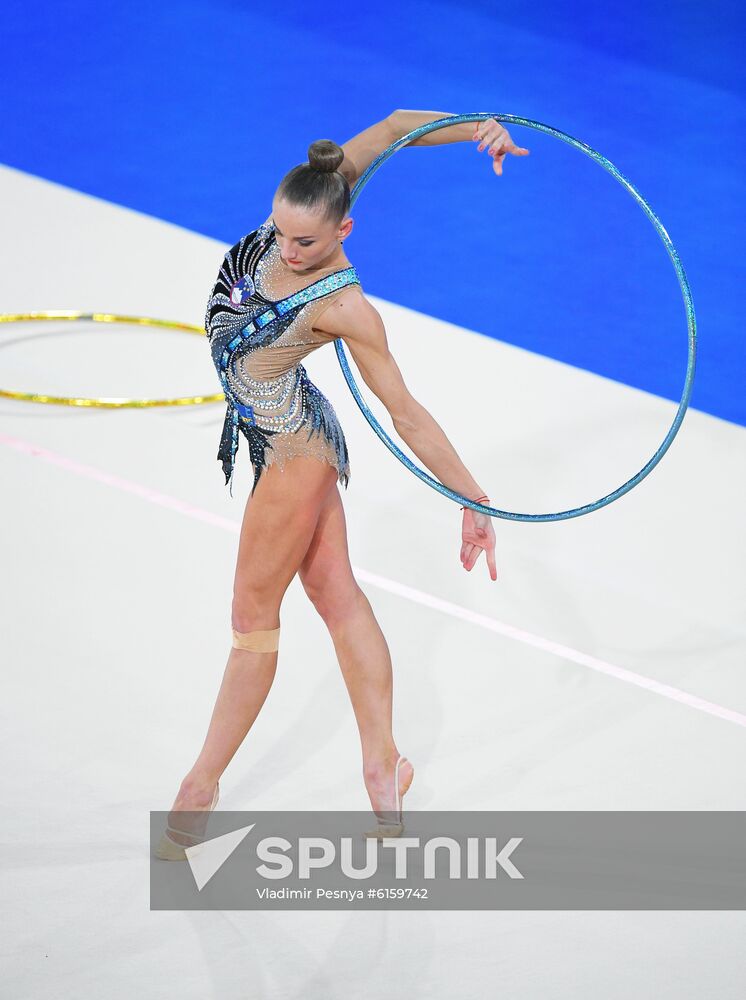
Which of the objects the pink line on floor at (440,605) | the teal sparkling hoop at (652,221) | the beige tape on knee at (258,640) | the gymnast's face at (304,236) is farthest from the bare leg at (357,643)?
the pink line on floor at (440,605)

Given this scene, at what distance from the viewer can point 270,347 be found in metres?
2.90

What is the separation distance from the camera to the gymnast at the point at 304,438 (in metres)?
2.80

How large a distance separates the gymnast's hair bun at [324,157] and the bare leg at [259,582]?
0.60 m

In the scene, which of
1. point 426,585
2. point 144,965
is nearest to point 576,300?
point 426,585

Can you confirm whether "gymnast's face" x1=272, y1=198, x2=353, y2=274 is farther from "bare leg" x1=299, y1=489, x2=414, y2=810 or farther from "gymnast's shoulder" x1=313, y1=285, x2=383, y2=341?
"bare leg" x1=299, y1=489, x2=414, y2=810

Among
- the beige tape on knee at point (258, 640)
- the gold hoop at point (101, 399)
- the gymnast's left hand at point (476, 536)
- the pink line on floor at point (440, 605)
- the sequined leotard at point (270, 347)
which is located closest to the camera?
the sequined leotard at point (270, 347)

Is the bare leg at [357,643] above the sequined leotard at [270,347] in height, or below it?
Answer: below

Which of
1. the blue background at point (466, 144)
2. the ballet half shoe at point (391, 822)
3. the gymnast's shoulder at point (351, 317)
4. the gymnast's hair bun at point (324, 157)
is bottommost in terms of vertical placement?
the ballet half shoe at point (391, 822)

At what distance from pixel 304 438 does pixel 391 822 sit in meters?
0.97

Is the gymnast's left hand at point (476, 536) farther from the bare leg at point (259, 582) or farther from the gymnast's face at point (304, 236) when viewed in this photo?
the gymnast's face at point (304, 236)

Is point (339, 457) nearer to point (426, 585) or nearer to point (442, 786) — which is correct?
point (442, 786)

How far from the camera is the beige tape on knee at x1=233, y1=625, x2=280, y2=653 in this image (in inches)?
123

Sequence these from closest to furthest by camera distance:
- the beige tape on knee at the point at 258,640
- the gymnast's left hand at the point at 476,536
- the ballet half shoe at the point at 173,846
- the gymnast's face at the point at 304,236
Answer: the gymnast's face at the point at 304,236
the gymnast's left hand at the point at 476,536
the beige tape on knee at the point at 258,640
the ballet half shoe at the point at 173,846
